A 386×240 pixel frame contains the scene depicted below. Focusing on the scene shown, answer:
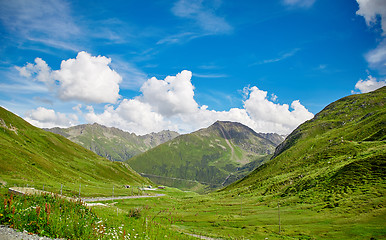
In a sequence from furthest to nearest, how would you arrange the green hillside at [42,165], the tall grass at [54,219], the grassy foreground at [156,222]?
the green hillside at [42,165], the grassy foreground at [156,222], the tall grass at [54,219]

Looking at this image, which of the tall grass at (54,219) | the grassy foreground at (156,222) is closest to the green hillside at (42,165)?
the grassy foreground at (156,222)

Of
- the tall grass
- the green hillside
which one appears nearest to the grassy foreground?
the tall grass

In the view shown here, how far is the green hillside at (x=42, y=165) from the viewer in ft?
270

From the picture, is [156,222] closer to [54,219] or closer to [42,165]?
[54,219]

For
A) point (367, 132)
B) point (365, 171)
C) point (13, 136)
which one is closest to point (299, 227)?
point (365, 171)

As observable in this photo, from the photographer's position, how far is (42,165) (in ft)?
357

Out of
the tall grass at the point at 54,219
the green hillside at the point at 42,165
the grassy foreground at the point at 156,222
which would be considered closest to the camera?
the tall grass at the point at 54,219

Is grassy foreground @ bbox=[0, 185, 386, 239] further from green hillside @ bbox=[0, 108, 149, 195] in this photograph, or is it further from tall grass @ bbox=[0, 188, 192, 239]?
green hillside @ bbox=[0, 108, 149, 195]

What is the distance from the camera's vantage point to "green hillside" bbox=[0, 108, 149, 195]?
82.3 m

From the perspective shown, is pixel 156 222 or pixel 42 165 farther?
pixel 42 165

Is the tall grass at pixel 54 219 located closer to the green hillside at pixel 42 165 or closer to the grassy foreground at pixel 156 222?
the grassy foreground at pixel 156 222

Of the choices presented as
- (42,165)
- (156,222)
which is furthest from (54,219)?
(42,165)

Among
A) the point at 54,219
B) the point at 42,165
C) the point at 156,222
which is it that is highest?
the point at 54,219

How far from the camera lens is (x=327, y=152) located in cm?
12544
